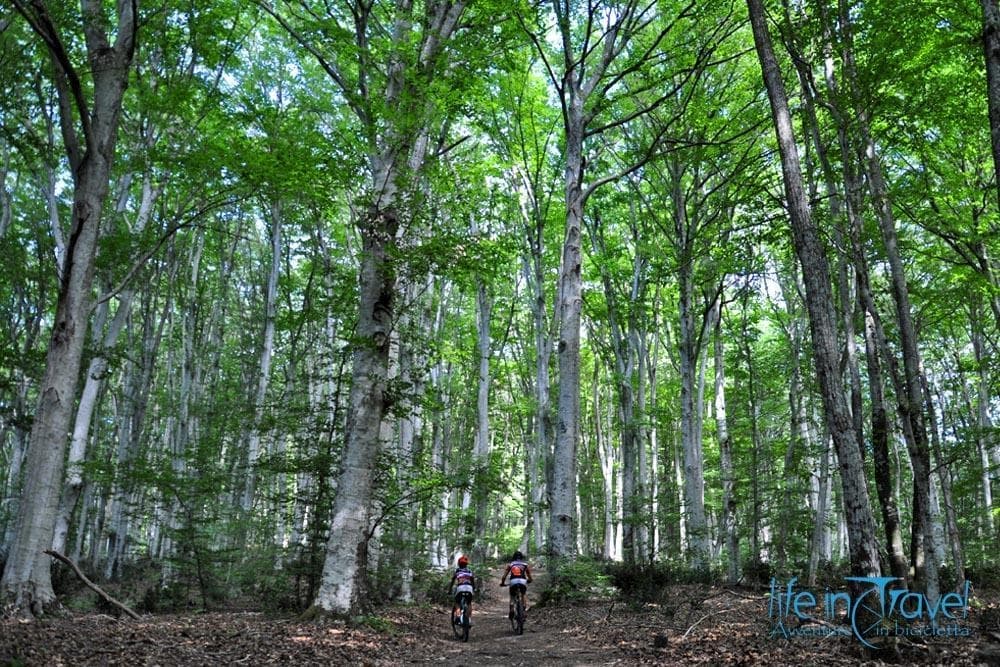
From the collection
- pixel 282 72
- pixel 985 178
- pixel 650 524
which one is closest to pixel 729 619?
pixel 650 524

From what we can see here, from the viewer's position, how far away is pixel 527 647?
846 centimetres

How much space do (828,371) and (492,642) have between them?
6.32 meters

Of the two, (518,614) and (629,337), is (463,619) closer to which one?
(518,614)

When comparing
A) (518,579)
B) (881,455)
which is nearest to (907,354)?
(881,455)

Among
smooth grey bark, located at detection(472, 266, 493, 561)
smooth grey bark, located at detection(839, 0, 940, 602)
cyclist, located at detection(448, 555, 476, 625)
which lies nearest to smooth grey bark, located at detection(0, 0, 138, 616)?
cyclist, located at detection(448, 555, 476, 625)

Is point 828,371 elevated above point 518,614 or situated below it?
above

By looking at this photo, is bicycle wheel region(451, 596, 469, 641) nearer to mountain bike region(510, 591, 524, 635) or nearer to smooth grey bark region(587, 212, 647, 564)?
mountain bike region(510, 591, 524, 635)

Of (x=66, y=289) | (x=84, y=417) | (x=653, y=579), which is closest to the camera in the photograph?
(x=66, y=289)

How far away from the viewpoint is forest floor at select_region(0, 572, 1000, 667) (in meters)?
5.35

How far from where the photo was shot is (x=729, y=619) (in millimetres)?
8352

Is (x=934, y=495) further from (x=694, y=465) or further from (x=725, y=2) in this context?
(x=725, y=2)

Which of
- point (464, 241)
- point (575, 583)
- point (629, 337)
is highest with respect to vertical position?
point (629, 337)

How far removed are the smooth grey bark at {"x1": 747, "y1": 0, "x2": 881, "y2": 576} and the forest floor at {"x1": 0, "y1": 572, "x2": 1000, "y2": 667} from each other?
0.97m

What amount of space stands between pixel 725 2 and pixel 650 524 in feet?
33.0
